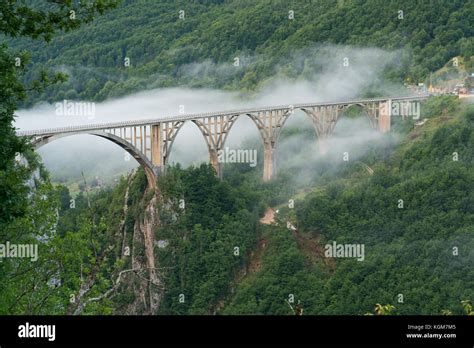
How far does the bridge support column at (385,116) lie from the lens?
7438cm

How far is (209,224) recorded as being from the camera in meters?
57.5

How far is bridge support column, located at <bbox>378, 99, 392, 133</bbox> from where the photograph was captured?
→ 244ft

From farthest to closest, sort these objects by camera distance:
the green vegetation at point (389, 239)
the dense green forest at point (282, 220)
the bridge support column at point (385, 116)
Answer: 1. the bridge support column at point (385, 116)
2. the green vegetation at point (389, 239)
3. the dense green forest at point (282, 220)

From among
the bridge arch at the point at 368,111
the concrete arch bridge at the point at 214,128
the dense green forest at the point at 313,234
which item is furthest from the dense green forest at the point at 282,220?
the bridge arch at the point at 368,111

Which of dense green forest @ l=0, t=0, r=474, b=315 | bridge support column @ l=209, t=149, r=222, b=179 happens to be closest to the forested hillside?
dense green forest @ l=0, t=0, r=474, b=315

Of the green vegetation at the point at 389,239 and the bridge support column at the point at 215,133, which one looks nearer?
the green vegetation at the point at 389,239

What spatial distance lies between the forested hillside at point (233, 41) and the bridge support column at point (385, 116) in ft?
18.5

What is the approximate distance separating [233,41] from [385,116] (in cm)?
3081

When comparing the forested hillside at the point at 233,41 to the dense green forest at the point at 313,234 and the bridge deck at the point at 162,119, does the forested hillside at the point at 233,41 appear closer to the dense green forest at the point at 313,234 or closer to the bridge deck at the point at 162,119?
the bridge deck at the point at 162,119

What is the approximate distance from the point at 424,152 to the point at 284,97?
26.1 metres

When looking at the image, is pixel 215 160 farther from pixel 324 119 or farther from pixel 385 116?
pixel 385 116

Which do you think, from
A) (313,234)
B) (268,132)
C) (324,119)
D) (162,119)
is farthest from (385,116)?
(313,234)
